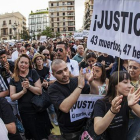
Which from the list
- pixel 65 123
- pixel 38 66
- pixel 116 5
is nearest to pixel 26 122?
pixel 65 123

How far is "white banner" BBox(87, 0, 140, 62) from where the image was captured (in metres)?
2.08

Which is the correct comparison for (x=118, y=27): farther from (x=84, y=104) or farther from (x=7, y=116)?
(x=7, y=116)

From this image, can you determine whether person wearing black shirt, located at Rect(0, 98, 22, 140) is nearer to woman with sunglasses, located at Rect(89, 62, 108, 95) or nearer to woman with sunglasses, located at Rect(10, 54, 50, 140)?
woman with sunglasses, located at Rect(10, 54, 50, 140)

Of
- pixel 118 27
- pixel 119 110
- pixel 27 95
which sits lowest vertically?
pixel 27 95

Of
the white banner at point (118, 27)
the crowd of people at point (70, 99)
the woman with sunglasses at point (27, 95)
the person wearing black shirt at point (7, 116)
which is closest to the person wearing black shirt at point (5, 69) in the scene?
the crowd of people at point (70, 99)

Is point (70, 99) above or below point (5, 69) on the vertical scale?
below

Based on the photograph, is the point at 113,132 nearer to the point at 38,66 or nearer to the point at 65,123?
the point at 65,123

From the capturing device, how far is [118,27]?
7.04 feet

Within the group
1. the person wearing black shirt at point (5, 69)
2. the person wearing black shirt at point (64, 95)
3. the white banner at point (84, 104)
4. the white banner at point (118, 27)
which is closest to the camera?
the white banner at point (118, 27)

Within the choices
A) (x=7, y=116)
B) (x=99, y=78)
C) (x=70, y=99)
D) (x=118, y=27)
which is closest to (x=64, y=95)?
(x=70, y=99)

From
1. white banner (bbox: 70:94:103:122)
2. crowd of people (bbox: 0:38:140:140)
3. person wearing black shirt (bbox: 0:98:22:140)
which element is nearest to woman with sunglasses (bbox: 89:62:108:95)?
crowd of people (bbox: 0:38:140:140)

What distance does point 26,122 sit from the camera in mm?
3350

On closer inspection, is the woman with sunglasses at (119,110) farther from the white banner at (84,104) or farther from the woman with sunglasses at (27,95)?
the woman with sunglasses at (27,95)

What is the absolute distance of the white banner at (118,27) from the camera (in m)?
2.08
